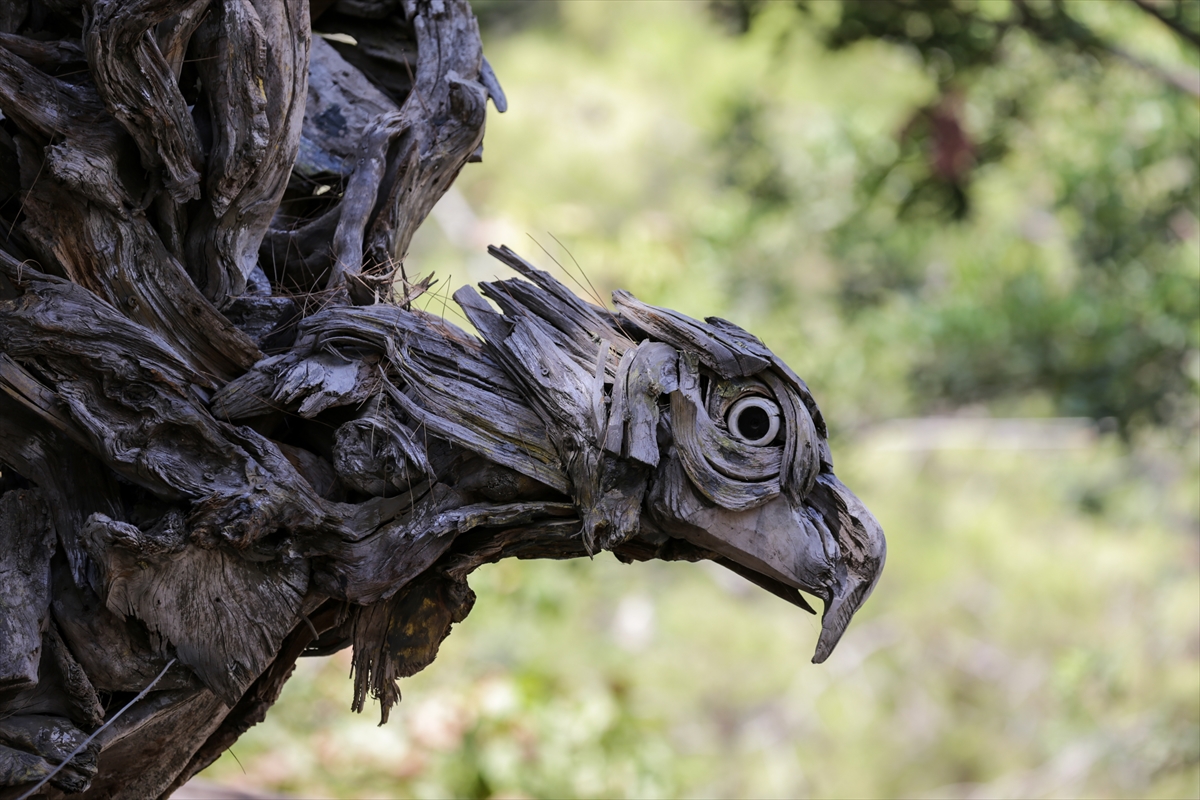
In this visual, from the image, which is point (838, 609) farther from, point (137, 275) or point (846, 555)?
point (137, 275)

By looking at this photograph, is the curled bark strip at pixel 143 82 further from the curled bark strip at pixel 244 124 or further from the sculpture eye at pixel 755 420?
the sculpture eye at pixel 755 420

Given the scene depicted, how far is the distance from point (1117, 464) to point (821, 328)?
1.94 meters

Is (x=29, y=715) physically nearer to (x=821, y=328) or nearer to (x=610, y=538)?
(x=610, y=538)

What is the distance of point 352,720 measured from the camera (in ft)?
9.54

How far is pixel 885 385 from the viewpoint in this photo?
170 inches

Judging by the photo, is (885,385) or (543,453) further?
(885,385)

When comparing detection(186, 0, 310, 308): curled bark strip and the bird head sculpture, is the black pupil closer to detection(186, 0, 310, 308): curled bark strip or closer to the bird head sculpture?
the bird head sculpture

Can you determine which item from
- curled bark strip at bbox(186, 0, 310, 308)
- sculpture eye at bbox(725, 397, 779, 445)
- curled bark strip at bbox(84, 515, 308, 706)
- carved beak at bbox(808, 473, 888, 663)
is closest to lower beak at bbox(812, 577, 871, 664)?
carved beak at bbox(808, 473, 888, 663)

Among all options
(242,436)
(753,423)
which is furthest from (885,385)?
(242,436)

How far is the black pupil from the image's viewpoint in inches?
29.5

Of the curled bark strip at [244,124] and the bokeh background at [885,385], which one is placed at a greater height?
the bokeh background at [885,385]

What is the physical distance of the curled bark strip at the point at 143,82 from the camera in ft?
2.39

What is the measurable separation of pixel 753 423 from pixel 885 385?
147 inches

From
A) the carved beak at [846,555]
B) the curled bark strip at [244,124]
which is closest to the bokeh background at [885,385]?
the curled bark strip at [244,124]
